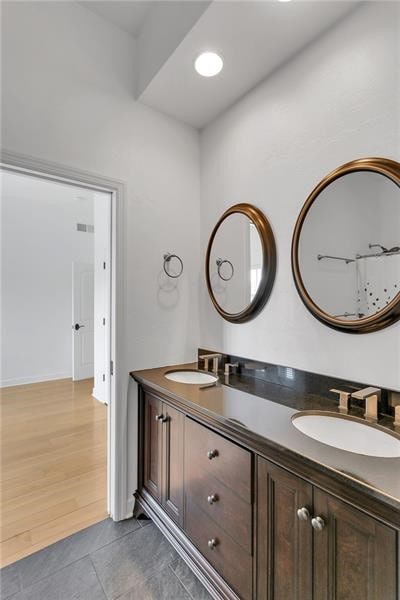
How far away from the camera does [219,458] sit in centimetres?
132

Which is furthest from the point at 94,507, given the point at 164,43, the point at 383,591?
the point at 164,43

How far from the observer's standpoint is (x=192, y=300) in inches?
91.0

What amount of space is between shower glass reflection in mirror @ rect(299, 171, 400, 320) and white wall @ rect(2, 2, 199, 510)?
3.35ft

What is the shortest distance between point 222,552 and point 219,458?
41cm

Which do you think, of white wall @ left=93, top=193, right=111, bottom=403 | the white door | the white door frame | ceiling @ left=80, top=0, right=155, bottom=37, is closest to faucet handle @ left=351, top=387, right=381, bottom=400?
the white door frame

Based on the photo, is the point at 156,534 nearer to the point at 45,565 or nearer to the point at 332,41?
the point at 45,565

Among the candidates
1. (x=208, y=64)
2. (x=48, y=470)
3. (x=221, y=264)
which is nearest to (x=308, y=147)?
(x=208, y=64)

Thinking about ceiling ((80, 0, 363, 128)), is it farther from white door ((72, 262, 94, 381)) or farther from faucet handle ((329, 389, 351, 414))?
white door ((72, 262, 94, 381))

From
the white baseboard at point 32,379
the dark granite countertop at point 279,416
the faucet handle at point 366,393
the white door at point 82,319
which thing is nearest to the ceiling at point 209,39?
the faucet handle at point 366,393

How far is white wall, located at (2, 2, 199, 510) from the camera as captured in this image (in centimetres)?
161

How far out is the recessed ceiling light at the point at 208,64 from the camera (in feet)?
5.40

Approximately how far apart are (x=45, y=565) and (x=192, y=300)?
5.79 ft

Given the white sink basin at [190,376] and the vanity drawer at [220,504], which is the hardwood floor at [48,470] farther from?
the white sink basin at [190,376]

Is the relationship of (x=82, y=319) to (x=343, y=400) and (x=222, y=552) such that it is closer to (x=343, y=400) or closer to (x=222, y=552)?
(x=222, y=552)
